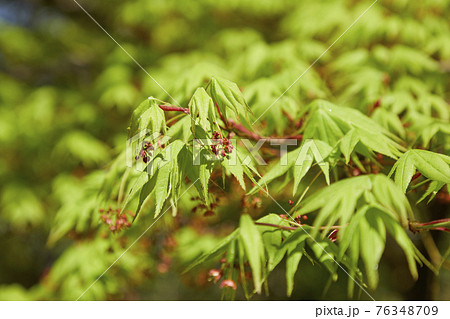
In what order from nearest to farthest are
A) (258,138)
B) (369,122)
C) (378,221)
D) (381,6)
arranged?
1. (378,221)
2. (369,122)
3. (258,138)
4. (381,6)

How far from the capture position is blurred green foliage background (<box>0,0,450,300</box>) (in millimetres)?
1664

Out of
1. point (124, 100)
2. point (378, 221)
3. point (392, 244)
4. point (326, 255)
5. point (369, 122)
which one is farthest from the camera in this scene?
point (392, 244)

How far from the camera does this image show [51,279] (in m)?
2.24

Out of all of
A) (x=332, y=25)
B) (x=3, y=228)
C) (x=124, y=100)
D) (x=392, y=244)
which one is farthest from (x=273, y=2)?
(x=3, y=228)

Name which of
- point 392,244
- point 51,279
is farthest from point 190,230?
point 392,244

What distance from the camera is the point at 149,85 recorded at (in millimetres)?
2416

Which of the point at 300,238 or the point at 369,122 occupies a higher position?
the point at 369,122

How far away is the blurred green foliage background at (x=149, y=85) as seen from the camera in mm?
1664

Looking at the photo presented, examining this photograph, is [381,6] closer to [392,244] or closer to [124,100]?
[124,100]

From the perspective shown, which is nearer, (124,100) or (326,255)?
(326,255)

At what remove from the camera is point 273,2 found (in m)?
2.77

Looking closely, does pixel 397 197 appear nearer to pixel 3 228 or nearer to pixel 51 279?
pixel 51 279

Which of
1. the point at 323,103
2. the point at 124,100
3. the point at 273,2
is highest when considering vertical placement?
the point at 273,2

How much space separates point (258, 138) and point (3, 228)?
3.02 metres
